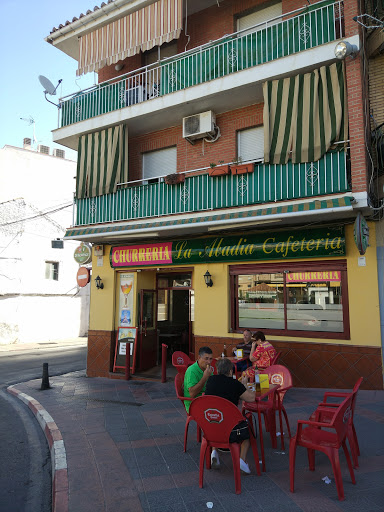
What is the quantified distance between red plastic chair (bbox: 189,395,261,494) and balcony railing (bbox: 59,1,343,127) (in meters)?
8.17

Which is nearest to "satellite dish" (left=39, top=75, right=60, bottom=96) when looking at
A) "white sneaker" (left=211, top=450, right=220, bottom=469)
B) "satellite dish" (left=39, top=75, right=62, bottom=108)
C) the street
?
"satellite dish" (left=39, top=75, right=62, bottom=108)

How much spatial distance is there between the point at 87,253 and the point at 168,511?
9.05 meters

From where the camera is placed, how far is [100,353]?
11516 mm

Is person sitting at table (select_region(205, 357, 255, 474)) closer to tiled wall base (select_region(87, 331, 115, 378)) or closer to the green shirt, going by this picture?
the green shirt

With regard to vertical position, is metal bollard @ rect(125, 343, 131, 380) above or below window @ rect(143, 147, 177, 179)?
below

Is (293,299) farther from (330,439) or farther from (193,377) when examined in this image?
(330,439)

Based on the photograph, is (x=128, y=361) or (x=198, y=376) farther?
(x=128, y=361)

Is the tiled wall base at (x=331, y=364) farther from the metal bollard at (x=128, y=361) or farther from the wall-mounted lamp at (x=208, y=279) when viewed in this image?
the metal bollard at (x=128, y=361)

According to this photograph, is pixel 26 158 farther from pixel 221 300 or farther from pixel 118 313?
pixel 221 300

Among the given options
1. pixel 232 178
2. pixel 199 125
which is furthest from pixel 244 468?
pixel 199 125

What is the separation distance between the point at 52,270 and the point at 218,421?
68.7ft

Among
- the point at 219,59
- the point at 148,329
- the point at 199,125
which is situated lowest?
the point at 148,329

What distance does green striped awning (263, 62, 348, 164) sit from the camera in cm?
811

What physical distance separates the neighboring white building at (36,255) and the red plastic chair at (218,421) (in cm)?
1712
